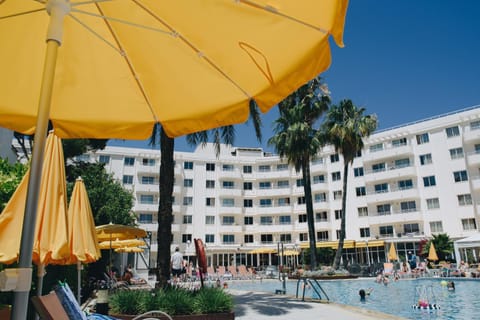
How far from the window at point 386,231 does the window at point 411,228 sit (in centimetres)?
167

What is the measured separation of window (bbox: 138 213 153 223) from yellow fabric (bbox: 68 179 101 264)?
48469mm

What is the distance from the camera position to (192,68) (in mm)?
3377

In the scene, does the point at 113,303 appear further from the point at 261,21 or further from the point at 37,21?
the point at 261,21

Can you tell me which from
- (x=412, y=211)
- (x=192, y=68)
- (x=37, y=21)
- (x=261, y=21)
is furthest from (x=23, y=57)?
(x=412, y=211)

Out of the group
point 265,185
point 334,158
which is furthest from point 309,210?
point 265,185

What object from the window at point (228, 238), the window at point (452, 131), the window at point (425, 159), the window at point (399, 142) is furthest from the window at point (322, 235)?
the window at point (452, 131)

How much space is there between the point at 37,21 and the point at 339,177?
52122 millimetres

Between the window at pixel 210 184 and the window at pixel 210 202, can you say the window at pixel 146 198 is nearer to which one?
the window at pixel 210 202

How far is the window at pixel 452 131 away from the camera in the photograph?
44.2m

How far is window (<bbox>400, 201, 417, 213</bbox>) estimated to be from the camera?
1801 inches

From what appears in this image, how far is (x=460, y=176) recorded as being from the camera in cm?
4312

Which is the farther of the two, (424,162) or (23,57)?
(424,162)

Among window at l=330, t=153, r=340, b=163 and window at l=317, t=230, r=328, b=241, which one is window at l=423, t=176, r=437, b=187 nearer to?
window at l=330, t=153, r=340, b=163

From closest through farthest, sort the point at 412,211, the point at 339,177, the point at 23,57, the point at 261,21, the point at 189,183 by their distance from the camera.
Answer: the point at 261,21 < the point at 23,57 < the point at 412,211 < the point at 339,177 < the point at 189,183
